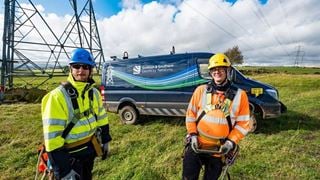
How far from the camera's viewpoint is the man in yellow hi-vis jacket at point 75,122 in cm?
235

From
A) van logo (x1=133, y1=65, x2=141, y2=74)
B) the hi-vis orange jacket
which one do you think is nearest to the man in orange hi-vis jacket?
the hi-vis orange jacket

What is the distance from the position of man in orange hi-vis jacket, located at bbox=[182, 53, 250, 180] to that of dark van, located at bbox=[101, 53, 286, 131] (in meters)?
4.42

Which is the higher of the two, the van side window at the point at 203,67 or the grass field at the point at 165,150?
the van side window at the point at 203,67

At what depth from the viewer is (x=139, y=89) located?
27.5 ft

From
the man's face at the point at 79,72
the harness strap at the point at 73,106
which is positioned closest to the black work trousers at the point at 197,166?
the harness strap at the point at 73,106

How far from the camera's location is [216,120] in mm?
2918

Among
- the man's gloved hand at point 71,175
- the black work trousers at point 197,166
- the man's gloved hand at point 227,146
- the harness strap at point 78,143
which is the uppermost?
the harness strap at point 78,143

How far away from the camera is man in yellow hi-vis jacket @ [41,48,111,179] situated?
2.35 meters

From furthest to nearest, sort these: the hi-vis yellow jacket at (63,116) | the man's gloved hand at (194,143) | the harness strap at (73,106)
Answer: the man's gloved hand at (194,143) → the harness strap at (73,106) → the hi-vis yellow jacket at (63,116)

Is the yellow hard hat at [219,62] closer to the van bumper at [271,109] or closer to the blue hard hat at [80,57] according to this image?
the blue hard hat at [80,57]

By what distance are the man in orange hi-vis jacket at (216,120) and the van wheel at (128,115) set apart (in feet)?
18.1

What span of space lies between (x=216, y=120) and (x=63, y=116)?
1593 mm

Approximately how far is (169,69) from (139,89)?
47.5 inches

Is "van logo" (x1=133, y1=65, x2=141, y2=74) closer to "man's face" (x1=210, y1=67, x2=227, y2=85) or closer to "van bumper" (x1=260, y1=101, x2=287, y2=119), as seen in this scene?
"van bumper" (x1=260, y1=101, x2=287, y2=119)
